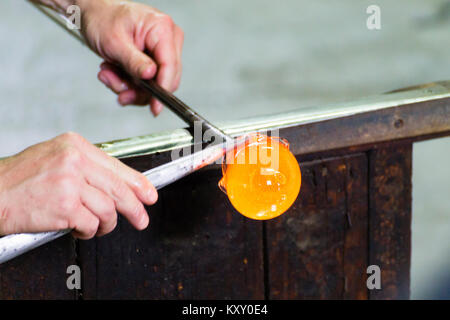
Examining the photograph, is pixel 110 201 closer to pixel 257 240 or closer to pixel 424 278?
pixel 257 240

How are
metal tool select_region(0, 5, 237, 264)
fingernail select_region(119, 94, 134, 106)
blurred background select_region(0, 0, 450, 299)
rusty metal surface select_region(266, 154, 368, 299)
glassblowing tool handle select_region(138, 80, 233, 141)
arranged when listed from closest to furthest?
metal tool select_region(0, 5, 237, 264), glassblowing tool handle select_region(138, 80, 233, 141), rusty metal surface select_region(266, 154, 368, 299), fingernail select_region(119, 94, 134, 106), blurred background select_region(0, 0, 450, 299)

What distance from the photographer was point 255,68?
2.41 meters

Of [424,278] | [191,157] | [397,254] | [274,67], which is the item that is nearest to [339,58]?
[274,67]

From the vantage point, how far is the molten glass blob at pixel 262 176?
49 centimetres

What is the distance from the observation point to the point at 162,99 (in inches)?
27.7

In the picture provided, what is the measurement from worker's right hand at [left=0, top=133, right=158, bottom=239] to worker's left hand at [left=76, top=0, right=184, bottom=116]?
39 cm

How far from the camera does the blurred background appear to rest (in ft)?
6.81

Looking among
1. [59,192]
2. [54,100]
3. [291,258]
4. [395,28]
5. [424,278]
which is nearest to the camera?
[59,192]

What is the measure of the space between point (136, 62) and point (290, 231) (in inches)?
15.3

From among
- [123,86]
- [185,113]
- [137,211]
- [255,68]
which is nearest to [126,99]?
[123,86]

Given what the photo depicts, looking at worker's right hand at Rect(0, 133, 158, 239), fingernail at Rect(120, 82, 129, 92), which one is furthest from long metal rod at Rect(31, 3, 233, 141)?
fingernail at Rect(120, 82, 129, 92)

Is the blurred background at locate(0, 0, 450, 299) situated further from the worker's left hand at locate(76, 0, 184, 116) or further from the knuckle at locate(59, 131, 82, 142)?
the knuckle at locate(59, 131, 82, 142)

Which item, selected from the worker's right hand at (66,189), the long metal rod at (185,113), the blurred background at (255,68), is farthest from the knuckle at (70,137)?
the blurred background at (255,68)
